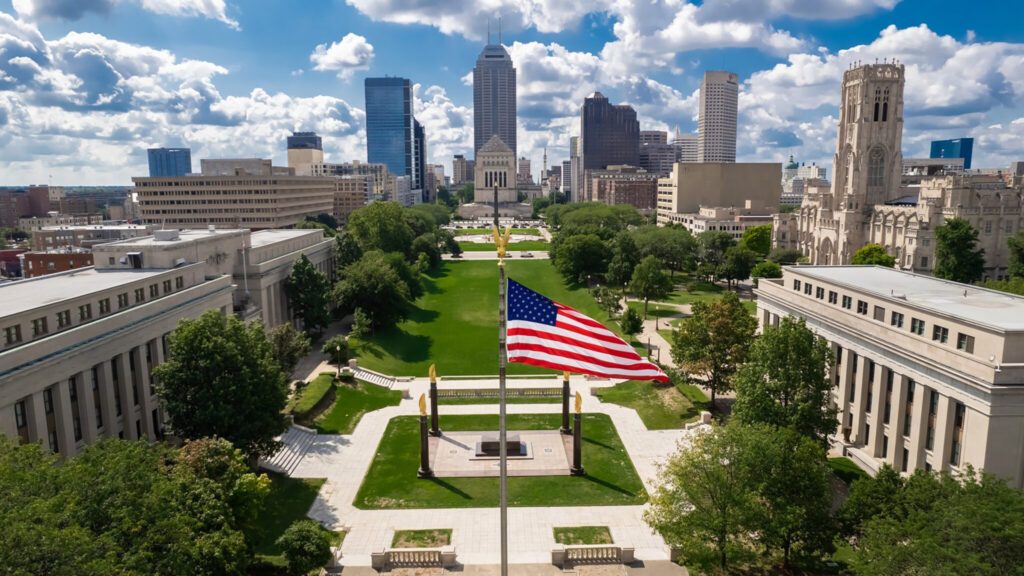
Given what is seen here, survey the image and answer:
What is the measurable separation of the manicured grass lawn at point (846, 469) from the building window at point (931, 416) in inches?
218

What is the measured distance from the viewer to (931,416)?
3769 cm

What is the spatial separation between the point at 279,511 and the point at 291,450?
340 inches

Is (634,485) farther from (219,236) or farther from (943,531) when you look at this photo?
(219,236)

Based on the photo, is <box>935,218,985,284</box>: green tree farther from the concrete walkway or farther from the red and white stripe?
the red and white stripe

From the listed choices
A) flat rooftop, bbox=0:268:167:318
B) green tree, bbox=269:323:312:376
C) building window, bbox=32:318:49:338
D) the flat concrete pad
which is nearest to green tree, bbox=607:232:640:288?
the flat concrete pad

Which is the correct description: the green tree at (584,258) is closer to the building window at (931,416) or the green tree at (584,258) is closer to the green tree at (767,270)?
the green tree at (767,270)

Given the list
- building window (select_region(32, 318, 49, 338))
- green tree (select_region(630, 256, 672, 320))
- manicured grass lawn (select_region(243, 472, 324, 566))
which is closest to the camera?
manicured grass lawn (select_region(243, 472, 324, 566))

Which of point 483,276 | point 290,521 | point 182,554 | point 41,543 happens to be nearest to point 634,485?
point 290,521

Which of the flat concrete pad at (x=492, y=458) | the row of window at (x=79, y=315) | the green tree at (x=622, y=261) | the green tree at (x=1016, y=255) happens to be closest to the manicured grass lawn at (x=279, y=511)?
the flat concrete pad at (x=492, y=458)

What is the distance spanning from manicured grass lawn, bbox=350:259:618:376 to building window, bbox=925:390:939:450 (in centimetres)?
3911

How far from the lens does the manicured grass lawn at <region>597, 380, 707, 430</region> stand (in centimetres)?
5409

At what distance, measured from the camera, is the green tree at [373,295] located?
80188 mm

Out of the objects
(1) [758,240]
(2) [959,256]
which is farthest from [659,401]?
(1) [758,240]

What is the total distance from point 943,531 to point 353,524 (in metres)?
29.3
